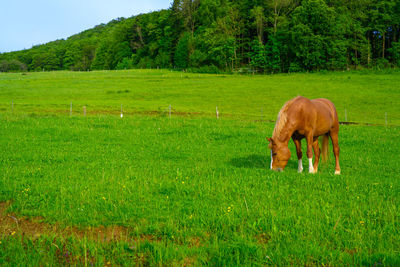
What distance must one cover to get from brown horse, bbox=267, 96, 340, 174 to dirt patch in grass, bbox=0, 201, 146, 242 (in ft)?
19.8

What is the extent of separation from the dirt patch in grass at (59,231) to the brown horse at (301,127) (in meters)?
6.02

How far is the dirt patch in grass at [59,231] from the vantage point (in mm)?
4984

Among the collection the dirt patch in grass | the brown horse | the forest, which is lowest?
the dirt patch in grass

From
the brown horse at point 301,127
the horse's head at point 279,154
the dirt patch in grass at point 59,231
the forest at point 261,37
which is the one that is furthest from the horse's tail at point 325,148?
the forest at point 261,37

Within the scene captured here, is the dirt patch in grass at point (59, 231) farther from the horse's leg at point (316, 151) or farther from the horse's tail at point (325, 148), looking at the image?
the horse's tail at point (325, 148)

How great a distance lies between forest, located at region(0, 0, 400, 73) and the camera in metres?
75.4

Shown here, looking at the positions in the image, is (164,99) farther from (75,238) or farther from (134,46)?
(134,46)

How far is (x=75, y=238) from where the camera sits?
4.90 metres

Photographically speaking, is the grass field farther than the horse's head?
No

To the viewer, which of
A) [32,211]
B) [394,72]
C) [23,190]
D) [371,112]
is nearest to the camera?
[32,211]

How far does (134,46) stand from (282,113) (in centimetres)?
12693

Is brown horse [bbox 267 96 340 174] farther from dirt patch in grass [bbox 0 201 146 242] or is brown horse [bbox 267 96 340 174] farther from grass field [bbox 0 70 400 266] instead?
dirt patch in grass [bbox 0 201 146 242]

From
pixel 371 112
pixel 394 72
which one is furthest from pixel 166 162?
pixel 394 72

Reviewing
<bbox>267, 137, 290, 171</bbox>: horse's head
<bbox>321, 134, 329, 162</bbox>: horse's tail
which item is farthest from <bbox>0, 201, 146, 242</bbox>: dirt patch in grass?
<bbox>321, 134, 329, 162</bbox>: horse's tail
